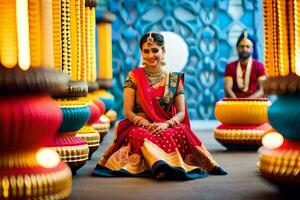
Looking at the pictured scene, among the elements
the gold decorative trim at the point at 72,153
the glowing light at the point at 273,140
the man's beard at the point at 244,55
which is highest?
the man's beard at the point at 244,55

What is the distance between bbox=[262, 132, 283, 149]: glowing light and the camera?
3.18 m

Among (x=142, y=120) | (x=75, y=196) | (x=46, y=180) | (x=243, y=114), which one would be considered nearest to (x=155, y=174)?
(x=142, y=120)

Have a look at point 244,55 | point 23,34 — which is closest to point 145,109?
point 23,34

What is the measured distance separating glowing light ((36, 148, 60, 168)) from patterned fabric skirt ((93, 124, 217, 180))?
4.46 feet

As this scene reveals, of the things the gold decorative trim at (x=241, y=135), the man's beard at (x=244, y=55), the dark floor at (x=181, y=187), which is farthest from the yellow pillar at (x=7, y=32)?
the man's beard at (x=244, y=55)

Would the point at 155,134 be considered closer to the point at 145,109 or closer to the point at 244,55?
the point at 145,109

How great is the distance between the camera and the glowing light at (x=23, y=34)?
8.81 ft

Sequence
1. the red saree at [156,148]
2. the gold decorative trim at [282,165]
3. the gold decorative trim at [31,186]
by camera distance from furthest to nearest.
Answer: the red saree at [156,148]
the gold decorative trim at [282,165]
the gold decorative trim at [31,186]

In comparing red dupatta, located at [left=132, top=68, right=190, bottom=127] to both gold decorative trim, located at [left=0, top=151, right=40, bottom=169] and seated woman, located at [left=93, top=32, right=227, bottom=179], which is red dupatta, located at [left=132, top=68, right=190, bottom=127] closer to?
seated woman, located at [left=93, top=32, right=227, bottom=179]

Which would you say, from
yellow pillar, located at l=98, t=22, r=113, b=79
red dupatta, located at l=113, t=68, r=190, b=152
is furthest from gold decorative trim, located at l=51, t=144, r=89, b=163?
yellow pillar, located at l=98, t=22, r=113, b=79

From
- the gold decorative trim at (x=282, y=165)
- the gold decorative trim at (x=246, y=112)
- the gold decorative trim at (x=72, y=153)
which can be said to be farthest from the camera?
the gold decorative trim at (x=246, y=112)

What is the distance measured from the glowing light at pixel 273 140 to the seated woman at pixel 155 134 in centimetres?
91

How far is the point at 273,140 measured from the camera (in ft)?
10.5

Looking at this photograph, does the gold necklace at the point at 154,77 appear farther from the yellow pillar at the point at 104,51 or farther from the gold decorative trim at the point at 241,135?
the yellow pillar at the point at 104,51
